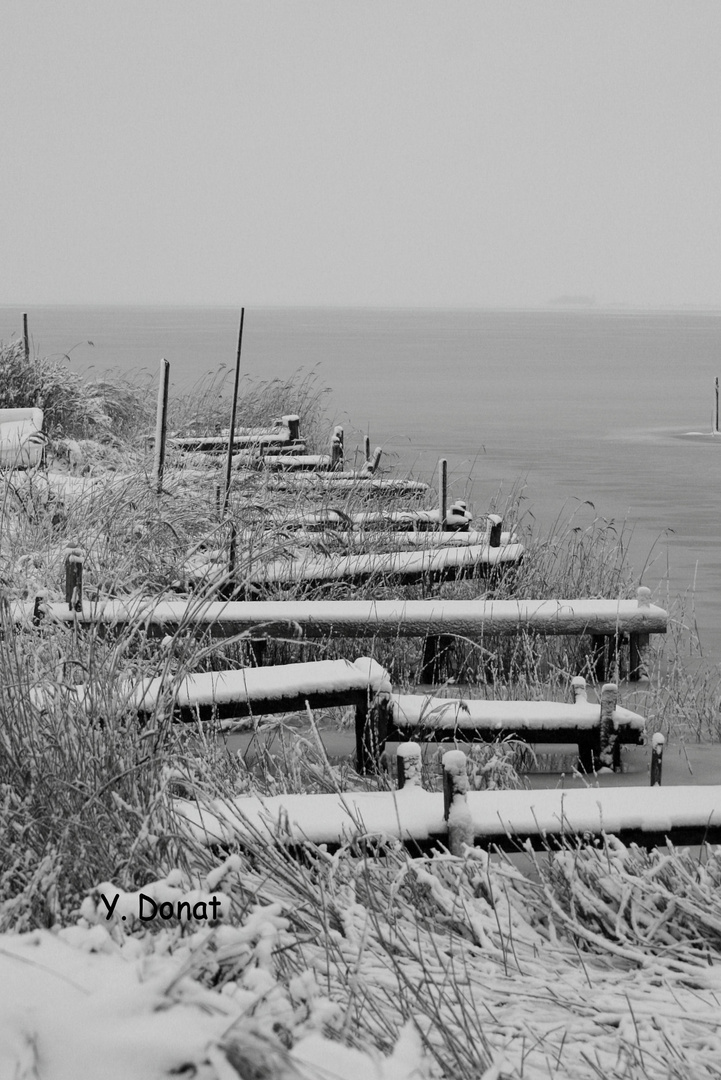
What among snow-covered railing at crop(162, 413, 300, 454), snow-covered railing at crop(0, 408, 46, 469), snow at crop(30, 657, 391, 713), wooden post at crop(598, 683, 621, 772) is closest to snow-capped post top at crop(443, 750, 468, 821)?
snow at crop(30, 657, 391, 713)

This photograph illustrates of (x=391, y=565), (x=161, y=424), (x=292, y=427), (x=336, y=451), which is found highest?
(x=161, y=424)

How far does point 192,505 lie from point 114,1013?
25.2 feet

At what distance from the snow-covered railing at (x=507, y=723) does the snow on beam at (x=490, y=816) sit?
1.39m

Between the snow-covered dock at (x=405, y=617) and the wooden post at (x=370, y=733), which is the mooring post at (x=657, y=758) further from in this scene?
the snow-covered dock at (x=405, y=617)

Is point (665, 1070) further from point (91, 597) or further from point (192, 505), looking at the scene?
point (192, 505)

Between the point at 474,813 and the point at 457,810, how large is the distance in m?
0.21

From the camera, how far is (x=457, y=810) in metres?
3.78

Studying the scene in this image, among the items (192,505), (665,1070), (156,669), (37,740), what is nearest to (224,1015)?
(665,1070)

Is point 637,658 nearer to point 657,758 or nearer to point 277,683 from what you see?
point 657,758

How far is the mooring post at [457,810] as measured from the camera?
3750 millimetres

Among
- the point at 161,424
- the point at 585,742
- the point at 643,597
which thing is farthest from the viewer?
the point at 161,424

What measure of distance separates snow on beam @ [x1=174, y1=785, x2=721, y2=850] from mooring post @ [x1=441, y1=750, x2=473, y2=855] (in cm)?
3

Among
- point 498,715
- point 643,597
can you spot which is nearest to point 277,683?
point 498,715

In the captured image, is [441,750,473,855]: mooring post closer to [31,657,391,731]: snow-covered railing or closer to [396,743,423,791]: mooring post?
[396,743,423,791]: mooring post
